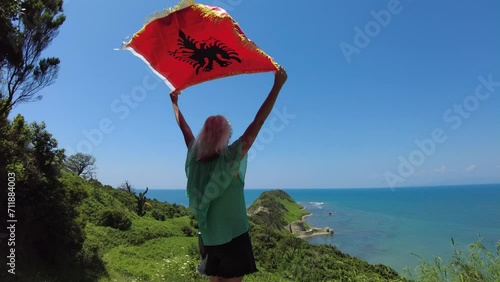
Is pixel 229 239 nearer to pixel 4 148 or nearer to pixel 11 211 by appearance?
pixel 11 211

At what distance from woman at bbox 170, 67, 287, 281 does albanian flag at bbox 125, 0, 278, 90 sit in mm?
640

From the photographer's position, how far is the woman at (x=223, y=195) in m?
1.85

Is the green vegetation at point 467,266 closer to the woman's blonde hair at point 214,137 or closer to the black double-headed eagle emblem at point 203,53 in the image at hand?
the woman's blonde hair at point 214,137

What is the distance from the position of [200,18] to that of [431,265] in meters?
3.46

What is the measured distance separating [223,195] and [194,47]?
142 centimetres

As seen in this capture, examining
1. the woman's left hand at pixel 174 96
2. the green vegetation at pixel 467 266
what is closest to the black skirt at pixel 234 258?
the woman's left hand at pixel 174 96

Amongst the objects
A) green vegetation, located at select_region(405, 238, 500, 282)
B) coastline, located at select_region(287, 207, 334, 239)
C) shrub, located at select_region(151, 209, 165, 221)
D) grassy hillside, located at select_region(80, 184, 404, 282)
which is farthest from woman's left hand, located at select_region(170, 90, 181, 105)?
coastline, located at select_region(287, 207, 334, 239)

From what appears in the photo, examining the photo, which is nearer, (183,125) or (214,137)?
(214,137)

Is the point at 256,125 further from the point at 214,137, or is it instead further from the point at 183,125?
the point at 183,125

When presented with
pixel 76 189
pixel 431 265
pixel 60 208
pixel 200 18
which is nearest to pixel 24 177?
pixel 60 208

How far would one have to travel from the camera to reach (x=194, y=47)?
8.98ft

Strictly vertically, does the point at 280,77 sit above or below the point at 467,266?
above

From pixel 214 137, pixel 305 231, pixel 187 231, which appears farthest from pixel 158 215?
pixel 305 231

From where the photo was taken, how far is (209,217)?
1.96 metres
